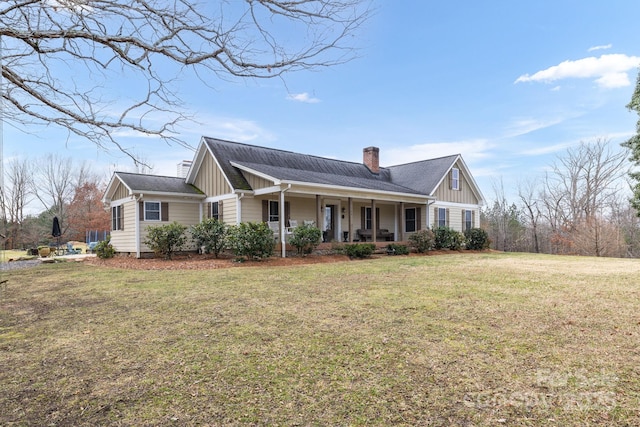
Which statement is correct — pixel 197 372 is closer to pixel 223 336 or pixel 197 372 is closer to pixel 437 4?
pixel 223 336

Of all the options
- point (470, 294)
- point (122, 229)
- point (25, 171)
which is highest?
point (25, 171)

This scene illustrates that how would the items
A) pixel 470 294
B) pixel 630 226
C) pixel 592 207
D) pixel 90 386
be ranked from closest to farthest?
pixel 90 386
pixel 470 294
pixel 630 226
pixel 592 207

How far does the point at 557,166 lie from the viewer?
30172 millimetres

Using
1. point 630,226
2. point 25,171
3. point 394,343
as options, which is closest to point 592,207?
point 630,226

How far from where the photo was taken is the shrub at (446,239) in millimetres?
18750

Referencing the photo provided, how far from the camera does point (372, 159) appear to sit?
23.9 m

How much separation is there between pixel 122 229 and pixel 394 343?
1703 cm

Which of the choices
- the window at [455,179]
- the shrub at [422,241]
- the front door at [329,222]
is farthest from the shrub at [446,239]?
the front door at [329,222]

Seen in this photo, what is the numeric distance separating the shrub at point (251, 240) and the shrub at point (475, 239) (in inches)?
483

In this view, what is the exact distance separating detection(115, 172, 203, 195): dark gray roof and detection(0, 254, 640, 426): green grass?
9.52 metres

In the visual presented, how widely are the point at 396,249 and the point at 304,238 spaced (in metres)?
4.99

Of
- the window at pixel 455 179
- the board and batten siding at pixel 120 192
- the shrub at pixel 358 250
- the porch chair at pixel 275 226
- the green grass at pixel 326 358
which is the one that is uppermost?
the window at pixel 455 179

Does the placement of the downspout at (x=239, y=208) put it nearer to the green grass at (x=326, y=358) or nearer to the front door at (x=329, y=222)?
the front door at (x=329, y=222)

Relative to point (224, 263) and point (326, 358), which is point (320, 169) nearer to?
point (224, 263)
